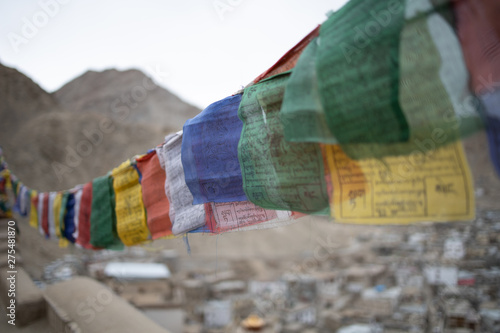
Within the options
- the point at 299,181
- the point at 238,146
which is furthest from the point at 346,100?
the point at 238,146

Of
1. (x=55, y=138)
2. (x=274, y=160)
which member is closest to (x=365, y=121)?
(x=274, y=160)

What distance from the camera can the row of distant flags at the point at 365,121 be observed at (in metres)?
1.13

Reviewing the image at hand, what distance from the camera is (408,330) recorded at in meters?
12.7

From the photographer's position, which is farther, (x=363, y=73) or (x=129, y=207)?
(x=129, y=207)

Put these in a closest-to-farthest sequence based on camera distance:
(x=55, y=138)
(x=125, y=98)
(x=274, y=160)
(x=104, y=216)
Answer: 1. (x=274, y=160)
2. (x=104, y=216)
3. (x=55, y=138)
4. (x=125, y=98)

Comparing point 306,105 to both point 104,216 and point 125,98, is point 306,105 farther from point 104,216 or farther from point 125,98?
point 125,98

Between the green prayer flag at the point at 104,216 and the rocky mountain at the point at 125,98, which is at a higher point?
the rocky mountain at the point at 125,98

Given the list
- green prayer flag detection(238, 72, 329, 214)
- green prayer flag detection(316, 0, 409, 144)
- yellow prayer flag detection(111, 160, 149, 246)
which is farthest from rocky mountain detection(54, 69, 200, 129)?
green prayer flag detection(316, 0, 409, 144)

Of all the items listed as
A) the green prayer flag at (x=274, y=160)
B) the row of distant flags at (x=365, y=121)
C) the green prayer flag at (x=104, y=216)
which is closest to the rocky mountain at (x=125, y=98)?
the green prayer flag at (x=104, y=216)

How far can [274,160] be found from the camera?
1.82 meters

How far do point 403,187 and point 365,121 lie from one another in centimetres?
30

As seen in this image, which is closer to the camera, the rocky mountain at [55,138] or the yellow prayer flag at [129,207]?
the yellow prayer flag at [129,207]

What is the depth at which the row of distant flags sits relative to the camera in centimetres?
113

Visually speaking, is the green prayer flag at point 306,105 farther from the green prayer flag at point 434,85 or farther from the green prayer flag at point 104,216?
the green prayer flag at point 104,216
